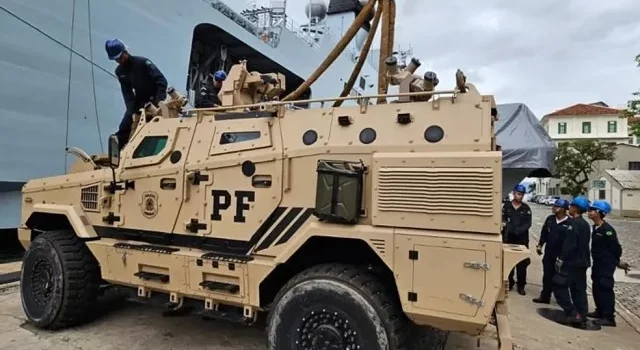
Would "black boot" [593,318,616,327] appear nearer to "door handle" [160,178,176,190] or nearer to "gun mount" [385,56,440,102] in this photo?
"gun mount" [385,56,440,102]

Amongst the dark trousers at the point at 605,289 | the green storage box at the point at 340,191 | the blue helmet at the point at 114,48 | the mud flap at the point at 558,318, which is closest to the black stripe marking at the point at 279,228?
the green storage box at the point at 340,191

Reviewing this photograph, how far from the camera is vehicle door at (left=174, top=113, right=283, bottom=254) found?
3986 millimetres

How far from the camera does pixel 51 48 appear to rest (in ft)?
29.3

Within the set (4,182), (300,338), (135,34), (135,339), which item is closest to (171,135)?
(135,339)

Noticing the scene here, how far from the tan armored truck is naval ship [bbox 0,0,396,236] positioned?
351cm

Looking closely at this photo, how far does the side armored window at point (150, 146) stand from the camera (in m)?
4.70

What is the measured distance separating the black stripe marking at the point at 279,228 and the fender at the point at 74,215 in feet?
6.68

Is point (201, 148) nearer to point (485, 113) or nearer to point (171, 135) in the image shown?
point (171, 135)

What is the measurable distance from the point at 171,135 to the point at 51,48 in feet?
19.5

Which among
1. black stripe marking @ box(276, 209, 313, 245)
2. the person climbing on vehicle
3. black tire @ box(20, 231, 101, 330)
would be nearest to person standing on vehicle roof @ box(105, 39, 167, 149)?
the person climbing on vehicle

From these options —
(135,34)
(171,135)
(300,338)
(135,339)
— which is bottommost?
(135,339)

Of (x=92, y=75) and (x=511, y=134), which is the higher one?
(x=92, y=75)

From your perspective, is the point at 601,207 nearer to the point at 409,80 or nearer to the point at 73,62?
the point at 409,80

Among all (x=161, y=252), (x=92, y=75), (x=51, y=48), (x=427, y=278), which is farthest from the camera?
(x=92, y=75)
